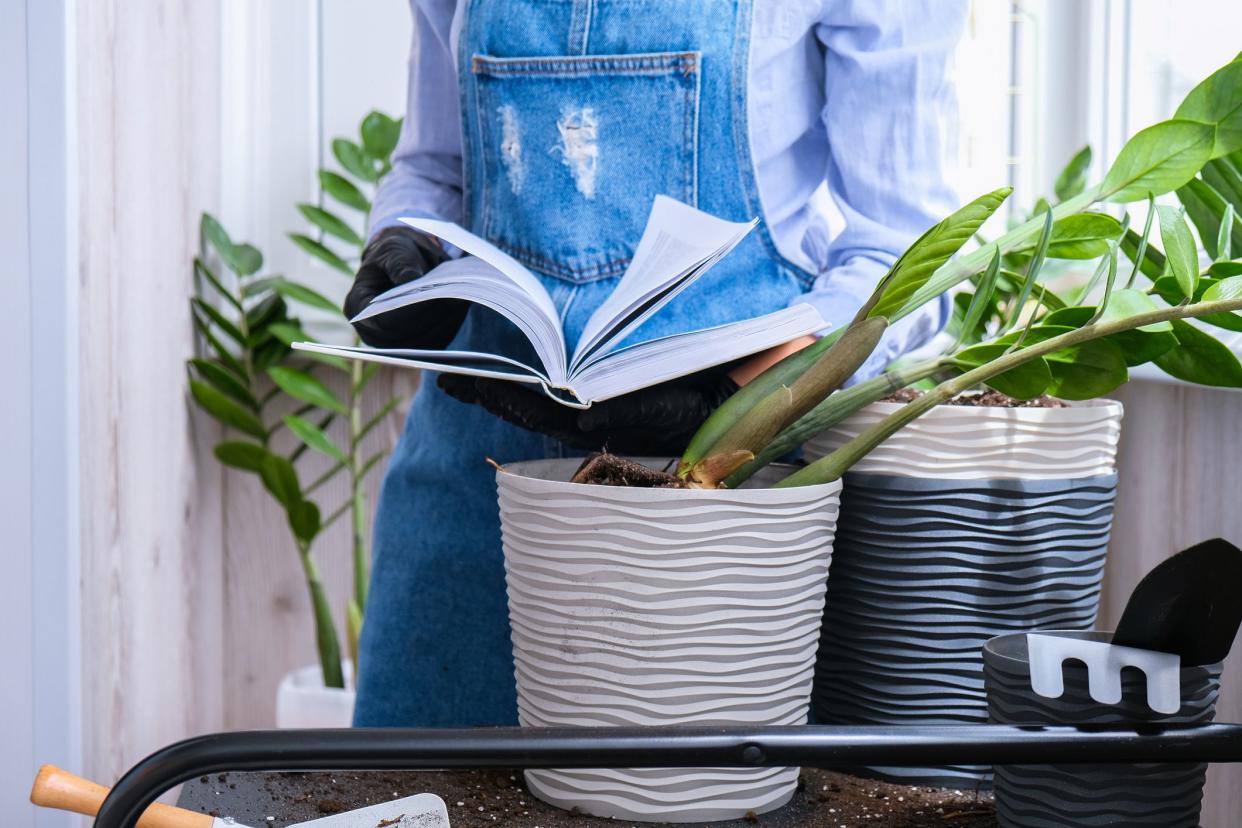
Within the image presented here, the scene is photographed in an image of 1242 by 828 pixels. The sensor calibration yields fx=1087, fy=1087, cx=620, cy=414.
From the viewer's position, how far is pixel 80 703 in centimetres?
119

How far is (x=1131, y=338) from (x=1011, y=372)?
0.20 ft

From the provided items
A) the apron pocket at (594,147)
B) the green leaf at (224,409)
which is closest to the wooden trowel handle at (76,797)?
the apron pocket at (594,147)

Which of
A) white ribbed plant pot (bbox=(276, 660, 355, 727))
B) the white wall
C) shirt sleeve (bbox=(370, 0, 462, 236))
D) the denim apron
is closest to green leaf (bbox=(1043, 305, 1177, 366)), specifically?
the denim apron

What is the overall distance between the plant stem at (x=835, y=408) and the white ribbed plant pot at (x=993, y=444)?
0.8 inches

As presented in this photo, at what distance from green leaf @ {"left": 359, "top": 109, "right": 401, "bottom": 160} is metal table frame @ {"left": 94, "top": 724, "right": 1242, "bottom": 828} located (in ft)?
4.57

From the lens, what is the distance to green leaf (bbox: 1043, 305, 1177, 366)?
545 mm

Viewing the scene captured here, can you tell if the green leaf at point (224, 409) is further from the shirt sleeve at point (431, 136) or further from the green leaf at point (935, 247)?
the green leaf at point (935, 247)

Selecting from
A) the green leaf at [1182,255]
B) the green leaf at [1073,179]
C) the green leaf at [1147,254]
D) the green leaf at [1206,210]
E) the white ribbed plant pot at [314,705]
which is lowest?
the white ribbed plant pot at [314,705]

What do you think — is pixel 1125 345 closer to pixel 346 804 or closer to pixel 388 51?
pixel 346 804

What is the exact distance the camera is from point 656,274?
55 centimetres

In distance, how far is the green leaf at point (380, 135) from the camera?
1654 mm

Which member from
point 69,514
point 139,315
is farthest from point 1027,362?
point 139,315

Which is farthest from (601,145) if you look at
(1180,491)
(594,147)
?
(1180,491)

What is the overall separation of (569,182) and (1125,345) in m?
0.37
